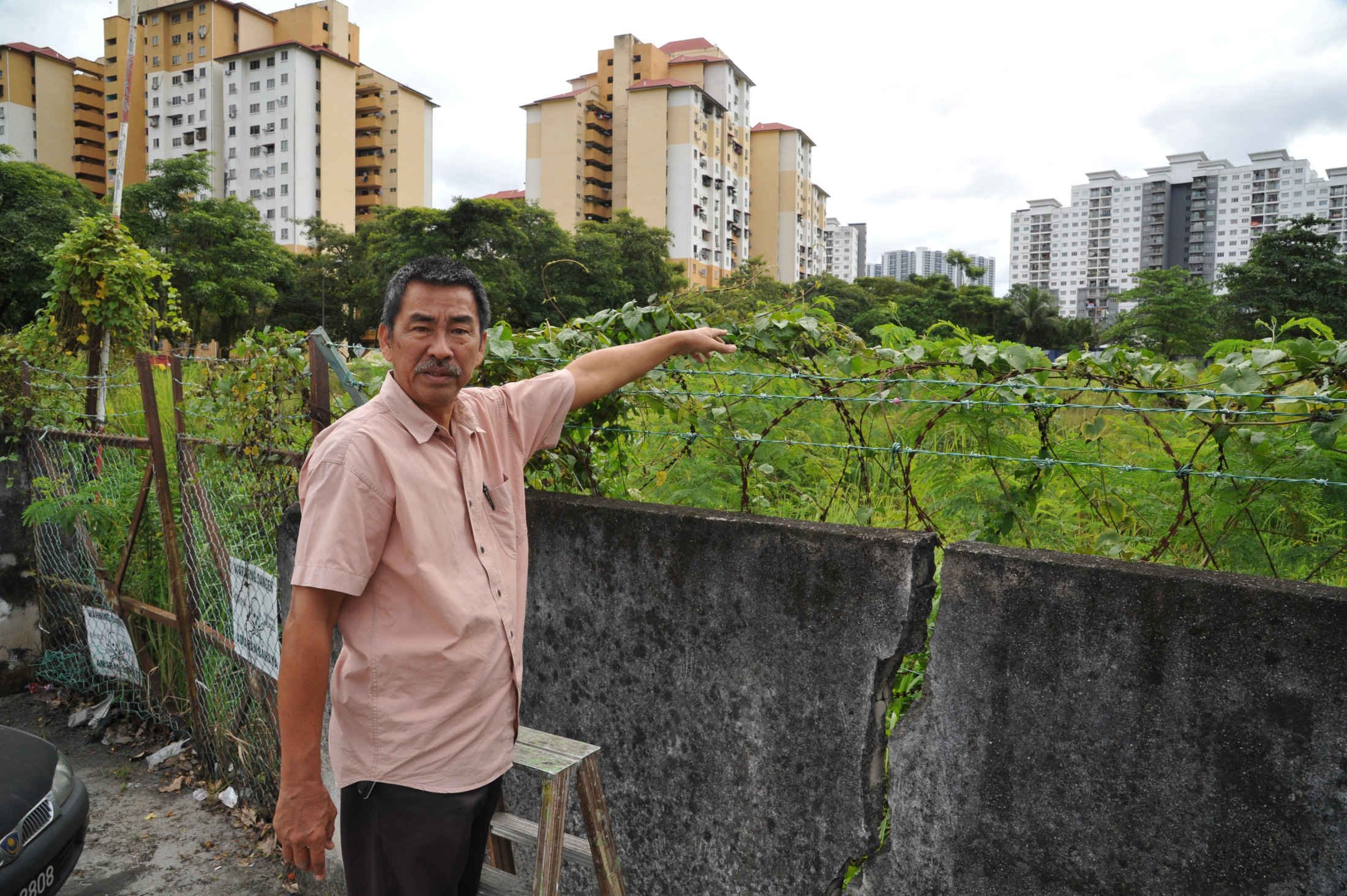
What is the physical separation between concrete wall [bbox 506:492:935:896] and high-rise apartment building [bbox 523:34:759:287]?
224ft

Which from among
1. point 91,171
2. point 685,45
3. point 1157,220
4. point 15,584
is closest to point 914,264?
point 1157,220

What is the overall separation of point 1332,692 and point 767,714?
Answer: 112 centimetres

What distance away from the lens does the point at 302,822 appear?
1659 mm

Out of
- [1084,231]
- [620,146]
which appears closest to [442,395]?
[620,146]

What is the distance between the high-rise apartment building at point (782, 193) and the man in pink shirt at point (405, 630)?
8208 cm

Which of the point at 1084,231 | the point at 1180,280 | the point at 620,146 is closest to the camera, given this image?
the point at 1180,280

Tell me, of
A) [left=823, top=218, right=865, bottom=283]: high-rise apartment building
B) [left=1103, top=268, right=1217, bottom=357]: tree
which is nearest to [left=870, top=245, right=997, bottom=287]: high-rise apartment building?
[left=823, top=218, right=865, bottom=283]: high-rise apartment building

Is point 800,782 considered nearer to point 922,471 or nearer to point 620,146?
point 922,471

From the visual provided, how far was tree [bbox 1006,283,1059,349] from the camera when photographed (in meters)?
61.2

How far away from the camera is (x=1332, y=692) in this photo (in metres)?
1.50

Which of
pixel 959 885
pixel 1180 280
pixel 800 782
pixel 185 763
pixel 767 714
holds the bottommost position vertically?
pixel 185 763

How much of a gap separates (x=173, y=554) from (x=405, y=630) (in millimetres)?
3113

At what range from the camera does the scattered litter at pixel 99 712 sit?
465cm

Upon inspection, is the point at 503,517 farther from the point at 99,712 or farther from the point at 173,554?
the point at 99,712
